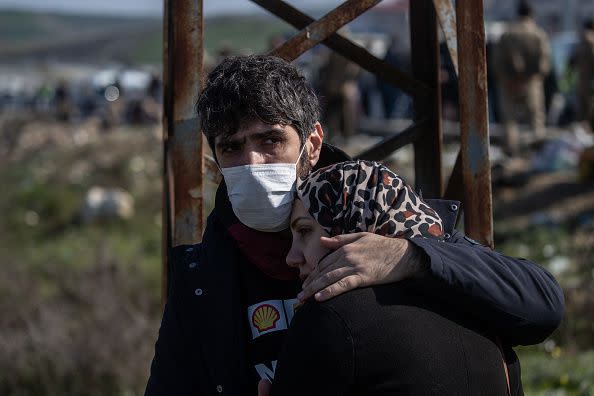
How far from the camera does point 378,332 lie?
7.17ft

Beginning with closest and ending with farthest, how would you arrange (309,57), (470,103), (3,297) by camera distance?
1. (470,103)
2. (3,297)
3. (309,57)

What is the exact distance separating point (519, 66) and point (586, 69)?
93 cm

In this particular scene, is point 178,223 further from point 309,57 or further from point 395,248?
point 309,57

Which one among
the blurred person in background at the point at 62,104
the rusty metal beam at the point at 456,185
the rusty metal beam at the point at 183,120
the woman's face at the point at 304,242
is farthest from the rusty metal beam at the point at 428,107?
the blurred person in background at the point at 62,104

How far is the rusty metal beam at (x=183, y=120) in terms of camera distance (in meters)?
3.60

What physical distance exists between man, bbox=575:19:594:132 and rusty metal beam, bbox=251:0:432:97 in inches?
334

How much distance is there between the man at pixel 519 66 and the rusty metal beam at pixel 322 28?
859 cm

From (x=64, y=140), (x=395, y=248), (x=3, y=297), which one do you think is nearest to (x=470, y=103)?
(x=395, y=248)

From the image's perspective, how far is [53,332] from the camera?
10.4m

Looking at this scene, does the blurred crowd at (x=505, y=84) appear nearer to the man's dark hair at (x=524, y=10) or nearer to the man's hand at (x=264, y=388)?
the man's dark hair at (x=524, y=10)

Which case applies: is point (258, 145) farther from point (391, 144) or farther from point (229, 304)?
point (391, 144)

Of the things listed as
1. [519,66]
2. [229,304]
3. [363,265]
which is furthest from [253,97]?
[519,66]

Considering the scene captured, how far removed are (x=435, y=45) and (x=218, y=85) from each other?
164 centimetres

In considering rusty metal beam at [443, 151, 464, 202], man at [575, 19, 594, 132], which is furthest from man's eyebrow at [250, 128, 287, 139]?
man at [575, 19, 594, 132]
